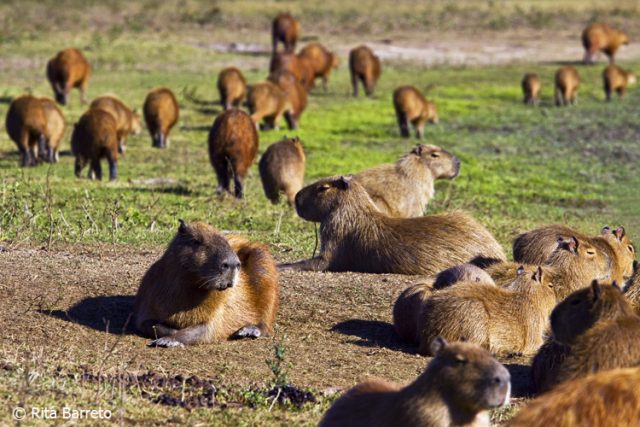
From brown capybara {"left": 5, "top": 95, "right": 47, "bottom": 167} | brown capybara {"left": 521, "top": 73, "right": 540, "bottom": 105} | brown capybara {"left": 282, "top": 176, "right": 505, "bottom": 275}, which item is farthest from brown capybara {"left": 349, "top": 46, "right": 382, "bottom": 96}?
brown capybara {"left": 282, "top": 176, "right": 505, "bottom": 275}

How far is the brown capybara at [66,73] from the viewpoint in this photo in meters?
21.7

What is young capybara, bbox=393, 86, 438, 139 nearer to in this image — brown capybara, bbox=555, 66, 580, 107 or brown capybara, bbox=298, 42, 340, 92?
brown capybara, bbox=555, 66, 580, 107

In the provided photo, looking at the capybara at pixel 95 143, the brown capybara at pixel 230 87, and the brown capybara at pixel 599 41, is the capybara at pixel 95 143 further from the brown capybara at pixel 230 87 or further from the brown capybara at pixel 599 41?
the brown capybara at pixel 599 41

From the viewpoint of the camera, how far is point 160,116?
17.8 m

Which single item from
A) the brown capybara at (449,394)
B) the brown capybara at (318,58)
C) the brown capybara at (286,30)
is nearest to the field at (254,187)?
the brown capybara at (318,58)

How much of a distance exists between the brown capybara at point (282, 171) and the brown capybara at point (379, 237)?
375 cm

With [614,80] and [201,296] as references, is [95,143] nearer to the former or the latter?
[201,296]

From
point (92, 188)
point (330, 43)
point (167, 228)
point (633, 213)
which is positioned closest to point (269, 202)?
point (92, 188)

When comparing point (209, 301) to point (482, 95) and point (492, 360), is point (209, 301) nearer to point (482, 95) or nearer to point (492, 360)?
point (492, 360)

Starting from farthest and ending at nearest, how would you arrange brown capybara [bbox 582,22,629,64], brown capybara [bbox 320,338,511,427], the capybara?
brown capybara [bbox 582,22,629,64] < the capybara < brown capybara [bbox 320,338,511,427]

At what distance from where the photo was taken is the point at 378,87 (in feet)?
89.6

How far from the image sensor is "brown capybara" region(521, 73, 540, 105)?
24.3 meters

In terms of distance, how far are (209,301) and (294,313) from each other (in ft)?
2.69

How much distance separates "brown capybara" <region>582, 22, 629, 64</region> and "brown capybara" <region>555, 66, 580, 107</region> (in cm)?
665
